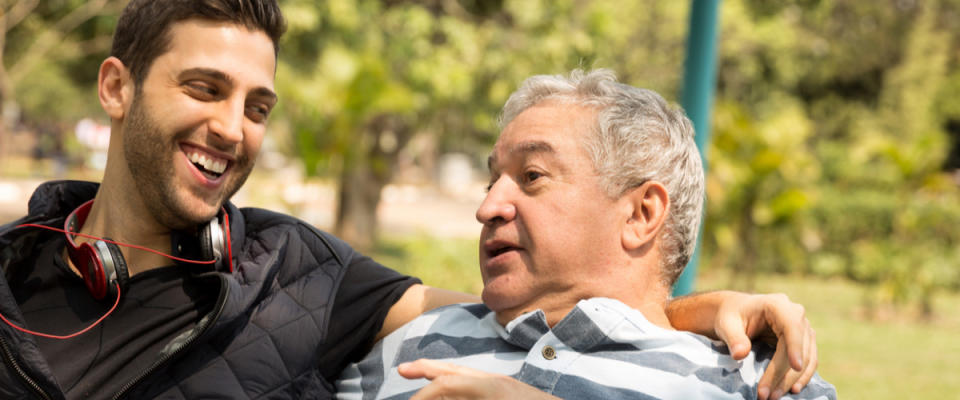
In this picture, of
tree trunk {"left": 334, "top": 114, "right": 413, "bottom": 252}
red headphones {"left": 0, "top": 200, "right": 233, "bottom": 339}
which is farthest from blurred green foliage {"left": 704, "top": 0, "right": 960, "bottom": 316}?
tree trunk {"left": 334, "top": 114, "right": 413, "bottom": 252}

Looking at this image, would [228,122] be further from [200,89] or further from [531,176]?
[531,176]

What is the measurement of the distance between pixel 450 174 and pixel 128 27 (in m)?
37.7

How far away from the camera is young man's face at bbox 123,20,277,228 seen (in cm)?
230

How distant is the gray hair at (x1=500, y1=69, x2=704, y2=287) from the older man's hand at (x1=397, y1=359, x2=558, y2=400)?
0.65m

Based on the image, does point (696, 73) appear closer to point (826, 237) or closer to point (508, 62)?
point (508, 62)

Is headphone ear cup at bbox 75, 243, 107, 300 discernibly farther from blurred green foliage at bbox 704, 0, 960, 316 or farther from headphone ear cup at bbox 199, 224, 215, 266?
blurred green foliage at bbox 704, 0, 960, 316

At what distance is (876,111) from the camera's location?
2912 cm

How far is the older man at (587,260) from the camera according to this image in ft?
7.27

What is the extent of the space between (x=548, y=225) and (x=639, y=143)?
34 centimetres

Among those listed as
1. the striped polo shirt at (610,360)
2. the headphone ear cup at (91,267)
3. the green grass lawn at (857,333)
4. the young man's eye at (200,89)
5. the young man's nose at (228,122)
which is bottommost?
the green grass lawn at (857,333)

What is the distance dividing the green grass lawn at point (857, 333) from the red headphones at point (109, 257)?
6972 millimetres

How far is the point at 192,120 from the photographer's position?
2.30m

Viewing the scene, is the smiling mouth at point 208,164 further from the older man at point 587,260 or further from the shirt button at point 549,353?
the shirt button at point 549,353

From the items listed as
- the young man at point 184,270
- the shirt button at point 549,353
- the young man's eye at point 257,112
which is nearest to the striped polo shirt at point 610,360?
the shirt button at point 549,353
